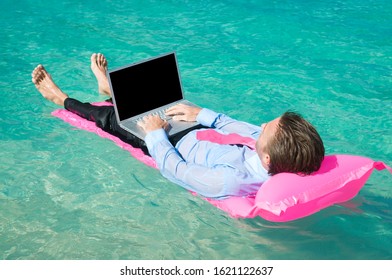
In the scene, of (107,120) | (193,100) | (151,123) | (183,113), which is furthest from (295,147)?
(193,100)

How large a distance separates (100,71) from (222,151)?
75.3 inches

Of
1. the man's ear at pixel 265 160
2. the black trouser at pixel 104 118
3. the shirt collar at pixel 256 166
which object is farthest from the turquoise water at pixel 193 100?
the man's ear at pixel 265 160

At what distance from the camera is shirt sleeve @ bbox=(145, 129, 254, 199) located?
385cm

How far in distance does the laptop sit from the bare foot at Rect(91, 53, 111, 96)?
34.9 inches

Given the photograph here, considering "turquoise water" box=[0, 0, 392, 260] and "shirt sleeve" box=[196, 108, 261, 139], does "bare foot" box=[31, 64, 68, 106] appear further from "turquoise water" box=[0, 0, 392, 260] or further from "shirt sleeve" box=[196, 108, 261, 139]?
"shirt sleeve" box=[196, 108, 261, 139]

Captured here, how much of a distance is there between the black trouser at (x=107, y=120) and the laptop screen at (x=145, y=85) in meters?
0.21

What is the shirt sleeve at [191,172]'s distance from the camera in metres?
3.85

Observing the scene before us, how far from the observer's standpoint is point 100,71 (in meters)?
5.53

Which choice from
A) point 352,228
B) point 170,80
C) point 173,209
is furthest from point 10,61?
point 352,228

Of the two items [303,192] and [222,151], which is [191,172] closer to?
[222,151]
